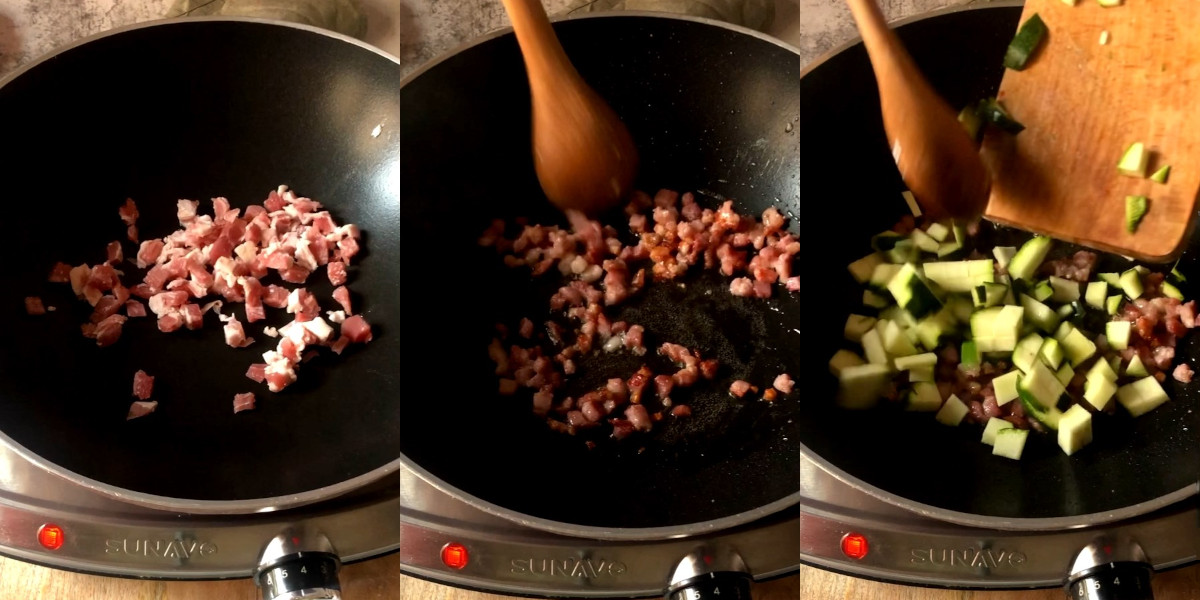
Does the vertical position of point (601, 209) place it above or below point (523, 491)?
above

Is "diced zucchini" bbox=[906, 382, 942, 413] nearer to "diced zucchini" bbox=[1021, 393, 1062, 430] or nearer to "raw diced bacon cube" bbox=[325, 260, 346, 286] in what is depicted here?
"diced zucchini" bbox=[1021, 393, 1062, 430]

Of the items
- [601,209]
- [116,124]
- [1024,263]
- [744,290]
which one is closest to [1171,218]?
[1024,263]

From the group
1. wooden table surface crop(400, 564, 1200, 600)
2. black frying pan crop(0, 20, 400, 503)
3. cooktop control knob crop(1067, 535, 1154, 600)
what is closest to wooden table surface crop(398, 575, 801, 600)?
wooden table surface crop(400, 564, 1200, 600)

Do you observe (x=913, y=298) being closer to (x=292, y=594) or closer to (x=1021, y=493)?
(x=1021, y=493)

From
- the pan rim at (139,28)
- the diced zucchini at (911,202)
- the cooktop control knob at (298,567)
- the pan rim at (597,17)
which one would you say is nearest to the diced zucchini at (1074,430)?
the diced zucchini at (911,202)

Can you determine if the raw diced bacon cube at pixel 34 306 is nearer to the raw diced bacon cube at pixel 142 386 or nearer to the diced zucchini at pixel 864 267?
the raw diced bacon cube at pixel 142 386

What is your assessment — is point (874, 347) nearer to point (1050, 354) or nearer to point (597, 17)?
point (1050, 354)
